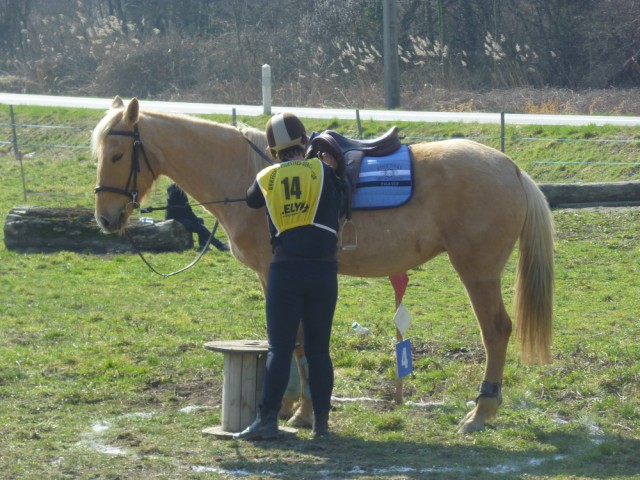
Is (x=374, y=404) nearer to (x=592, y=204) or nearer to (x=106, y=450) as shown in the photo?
(x=106, y=450)

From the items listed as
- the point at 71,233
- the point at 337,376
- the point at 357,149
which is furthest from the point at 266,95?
the point at 357,149

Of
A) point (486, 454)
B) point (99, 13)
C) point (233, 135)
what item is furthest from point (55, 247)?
point (99, 13)

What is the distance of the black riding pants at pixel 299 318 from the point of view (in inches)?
271

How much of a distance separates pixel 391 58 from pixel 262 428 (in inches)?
880

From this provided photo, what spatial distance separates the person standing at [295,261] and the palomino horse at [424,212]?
0.73m

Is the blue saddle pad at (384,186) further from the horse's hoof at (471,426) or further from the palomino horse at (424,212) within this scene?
the horse's hoof at (471,426)

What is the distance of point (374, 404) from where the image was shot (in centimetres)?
813

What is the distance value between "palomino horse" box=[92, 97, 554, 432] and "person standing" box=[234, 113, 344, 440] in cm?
73

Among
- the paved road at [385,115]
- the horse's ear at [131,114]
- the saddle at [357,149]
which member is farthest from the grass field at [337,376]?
the paved road at [385,115]

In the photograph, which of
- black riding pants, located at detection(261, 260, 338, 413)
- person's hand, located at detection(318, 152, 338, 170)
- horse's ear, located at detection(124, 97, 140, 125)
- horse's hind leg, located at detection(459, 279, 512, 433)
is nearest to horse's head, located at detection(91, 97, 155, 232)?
horse's ear, located at detection(124, 97, 140, 125)

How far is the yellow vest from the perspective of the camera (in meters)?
6.82

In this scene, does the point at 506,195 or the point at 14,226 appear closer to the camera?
the point at 506,195

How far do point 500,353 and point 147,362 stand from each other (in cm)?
326

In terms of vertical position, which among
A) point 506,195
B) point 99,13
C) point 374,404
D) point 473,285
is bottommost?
point 374,404
